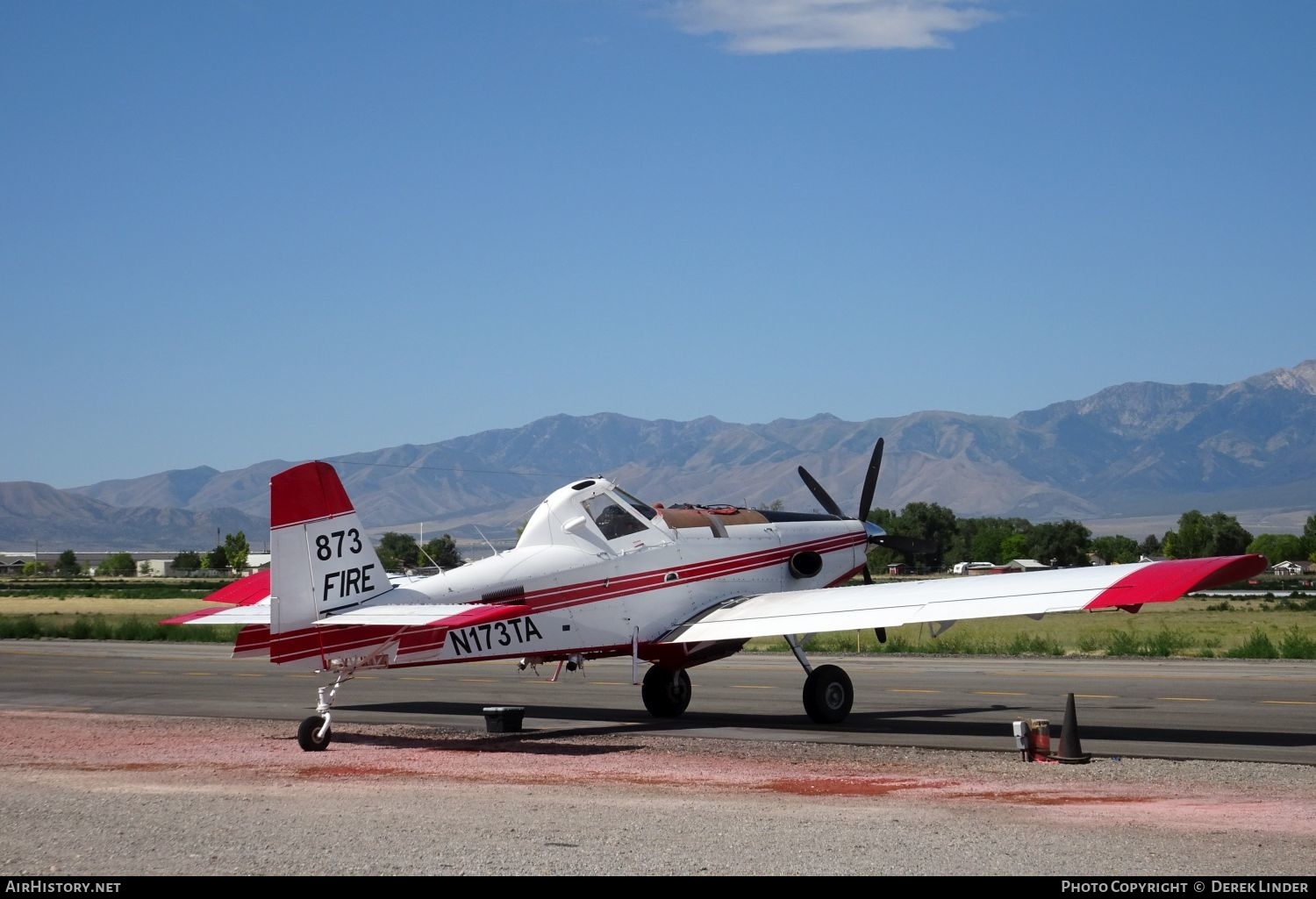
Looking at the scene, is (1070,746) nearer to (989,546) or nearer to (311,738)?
(311,738)

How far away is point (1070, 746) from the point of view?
14.7 m

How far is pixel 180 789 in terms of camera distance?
1297 centimetres

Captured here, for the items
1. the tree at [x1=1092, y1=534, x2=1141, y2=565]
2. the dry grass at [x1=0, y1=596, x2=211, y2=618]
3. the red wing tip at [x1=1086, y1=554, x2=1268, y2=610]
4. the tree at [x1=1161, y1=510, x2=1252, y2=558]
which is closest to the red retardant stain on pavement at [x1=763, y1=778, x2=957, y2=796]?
the red wing tip at [x1=1086, y1=554, x2=1268, y2=610]

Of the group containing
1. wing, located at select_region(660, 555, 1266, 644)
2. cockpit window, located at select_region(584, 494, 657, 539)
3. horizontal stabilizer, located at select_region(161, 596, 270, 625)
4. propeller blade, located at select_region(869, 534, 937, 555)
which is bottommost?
Answer: wing, located at select_region(660, 555, 1266, 644)

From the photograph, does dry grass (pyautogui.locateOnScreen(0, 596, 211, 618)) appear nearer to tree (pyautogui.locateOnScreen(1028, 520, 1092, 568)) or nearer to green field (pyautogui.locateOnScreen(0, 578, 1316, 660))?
green field (pyautogui.locateOnScreen(0, 578, 1316, 660))

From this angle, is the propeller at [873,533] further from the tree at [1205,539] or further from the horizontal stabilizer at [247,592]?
the tree at [1205,539]

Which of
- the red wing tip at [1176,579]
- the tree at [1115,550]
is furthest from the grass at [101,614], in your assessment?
the tree at [1115,550]

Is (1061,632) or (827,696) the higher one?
(827,696)

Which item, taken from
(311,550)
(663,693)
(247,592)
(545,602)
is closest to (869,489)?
(663,693)

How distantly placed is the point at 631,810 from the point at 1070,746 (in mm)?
5454

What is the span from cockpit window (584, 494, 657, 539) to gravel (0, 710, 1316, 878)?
2.92 metres

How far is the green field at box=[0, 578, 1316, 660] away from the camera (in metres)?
34.2

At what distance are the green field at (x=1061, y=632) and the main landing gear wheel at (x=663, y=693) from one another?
4.06m
